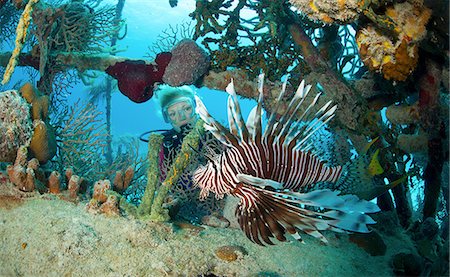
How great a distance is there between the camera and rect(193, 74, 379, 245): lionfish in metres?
2.01

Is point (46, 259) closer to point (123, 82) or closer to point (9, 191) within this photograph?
point (9, 191)

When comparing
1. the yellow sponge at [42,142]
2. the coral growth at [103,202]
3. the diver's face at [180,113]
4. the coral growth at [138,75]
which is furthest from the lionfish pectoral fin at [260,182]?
the diver's face at [180,113]

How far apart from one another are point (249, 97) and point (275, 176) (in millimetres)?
2157

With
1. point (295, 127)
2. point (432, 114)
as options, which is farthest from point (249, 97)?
point (432, 114)

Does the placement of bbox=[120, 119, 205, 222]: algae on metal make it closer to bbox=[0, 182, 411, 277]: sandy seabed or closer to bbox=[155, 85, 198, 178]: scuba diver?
bbox=[0, 182, 411, 277]: sandy seabed

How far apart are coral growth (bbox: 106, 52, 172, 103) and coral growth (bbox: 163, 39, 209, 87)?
0.18 m

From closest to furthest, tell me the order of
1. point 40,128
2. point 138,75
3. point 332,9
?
point 332,9 < point 40,128 < point 138,75

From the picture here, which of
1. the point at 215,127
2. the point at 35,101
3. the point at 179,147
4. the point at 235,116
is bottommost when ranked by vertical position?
the point at 35,101

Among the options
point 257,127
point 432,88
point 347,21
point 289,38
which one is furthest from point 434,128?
point 289,38

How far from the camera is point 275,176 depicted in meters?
2.59

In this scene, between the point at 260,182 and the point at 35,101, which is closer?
the point at 260,182

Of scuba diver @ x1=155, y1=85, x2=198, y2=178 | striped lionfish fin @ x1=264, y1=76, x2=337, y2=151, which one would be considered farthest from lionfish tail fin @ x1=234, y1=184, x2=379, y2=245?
scuba diver @ x1=155, y1=85, x2=198, y2=178

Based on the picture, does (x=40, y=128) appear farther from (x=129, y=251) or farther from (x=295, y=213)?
(x=295, y=213)

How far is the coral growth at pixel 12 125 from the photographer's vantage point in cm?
331
